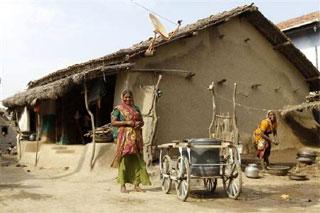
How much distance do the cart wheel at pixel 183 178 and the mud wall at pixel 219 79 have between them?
4.74 meters

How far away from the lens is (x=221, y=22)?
14086mm

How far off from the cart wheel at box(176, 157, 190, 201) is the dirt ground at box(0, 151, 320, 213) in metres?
0.14

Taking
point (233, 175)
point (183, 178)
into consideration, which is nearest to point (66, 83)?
point (183, 178)

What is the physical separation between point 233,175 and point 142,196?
63.8 inches

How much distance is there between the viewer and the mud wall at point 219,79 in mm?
12586

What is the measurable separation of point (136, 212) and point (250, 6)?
9.66 metres

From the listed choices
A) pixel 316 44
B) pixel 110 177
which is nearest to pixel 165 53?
pixel 110 177

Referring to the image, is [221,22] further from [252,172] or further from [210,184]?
[210,184]

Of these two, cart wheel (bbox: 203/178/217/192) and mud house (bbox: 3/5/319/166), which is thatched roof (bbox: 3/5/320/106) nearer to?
mud house (bbox: 3/5/319/166)

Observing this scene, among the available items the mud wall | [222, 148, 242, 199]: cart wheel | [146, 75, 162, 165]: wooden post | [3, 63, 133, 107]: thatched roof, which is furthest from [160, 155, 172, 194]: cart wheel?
[3, 63, 133, 107]: thatched roof

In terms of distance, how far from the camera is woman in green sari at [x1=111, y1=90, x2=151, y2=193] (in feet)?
26.9

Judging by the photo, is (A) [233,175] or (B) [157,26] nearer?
(A) [233,175]

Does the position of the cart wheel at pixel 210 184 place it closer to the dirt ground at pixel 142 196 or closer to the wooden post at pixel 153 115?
the dirt ground at pixel 142 196

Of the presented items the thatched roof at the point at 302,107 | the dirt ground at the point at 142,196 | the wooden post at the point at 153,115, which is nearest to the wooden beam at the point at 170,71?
the wooden post at the point at 153,115
